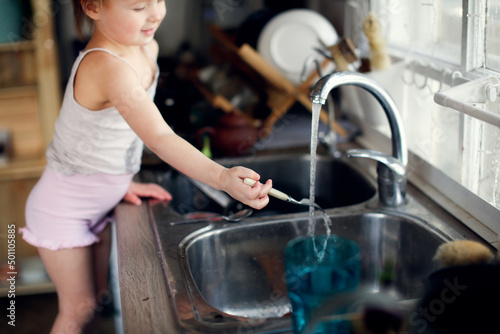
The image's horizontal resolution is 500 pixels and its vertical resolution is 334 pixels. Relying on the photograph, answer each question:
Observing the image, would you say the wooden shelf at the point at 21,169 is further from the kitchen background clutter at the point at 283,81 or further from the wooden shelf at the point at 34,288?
the wooden shelf at the point at 34,288

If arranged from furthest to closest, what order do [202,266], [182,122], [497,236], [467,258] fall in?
[182,122], [202,266], [497,236], [467,258]

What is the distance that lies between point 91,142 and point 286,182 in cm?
54

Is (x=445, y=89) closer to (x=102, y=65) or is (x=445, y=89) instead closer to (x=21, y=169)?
(x=102, y=65)

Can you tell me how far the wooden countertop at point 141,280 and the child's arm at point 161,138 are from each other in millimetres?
165

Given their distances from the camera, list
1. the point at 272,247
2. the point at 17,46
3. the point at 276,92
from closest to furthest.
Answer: the point at 272,247 → the point at 276,92 → the point at 17,46

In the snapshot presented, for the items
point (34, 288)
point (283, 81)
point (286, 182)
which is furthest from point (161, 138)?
point (34, 288)

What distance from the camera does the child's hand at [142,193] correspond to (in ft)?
3.90

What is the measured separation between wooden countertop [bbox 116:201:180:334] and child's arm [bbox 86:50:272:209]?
16cm

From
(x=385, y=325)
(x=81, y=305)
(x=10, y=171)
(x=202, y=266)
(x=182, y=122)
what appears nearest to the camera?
(x=385, y=325)

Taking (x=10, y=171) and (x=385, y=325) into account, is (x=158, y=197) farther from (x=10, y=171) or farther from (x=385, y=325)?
(x=10, y=171)

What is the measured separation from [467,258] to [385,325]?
6.6 inches

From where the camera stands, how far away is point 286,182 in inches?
56.6

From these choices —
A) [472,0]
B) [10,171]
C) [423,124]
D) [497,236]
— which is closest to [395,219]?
[497,236]

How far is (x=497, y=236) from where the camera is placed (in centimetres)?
87
